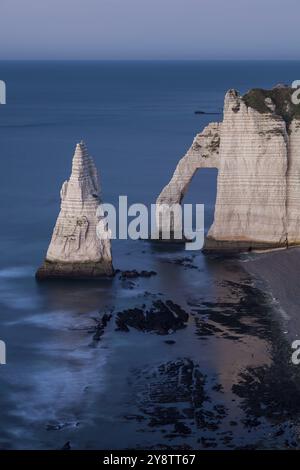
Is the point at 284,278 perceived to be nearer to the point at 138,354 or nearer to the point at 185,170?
the point at 185,170

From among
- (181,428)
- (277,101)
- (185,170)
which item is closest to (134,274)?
(185,170)

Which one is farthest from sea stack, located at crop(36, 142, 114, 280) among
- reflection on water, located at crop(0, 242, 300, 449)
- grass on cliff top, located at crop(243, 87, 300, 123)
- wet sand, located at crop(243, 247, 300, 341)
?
grass on cliff top, located at crop(243, 87, 300, 123)

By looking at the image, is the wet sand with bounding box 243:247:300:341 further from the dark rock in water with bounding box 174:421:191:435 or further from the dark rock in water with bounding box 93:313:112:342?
the dark rock in water with bounding box 174:421:191:435

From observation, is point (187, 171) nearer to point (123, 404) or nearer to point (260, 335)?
point (260, 335)

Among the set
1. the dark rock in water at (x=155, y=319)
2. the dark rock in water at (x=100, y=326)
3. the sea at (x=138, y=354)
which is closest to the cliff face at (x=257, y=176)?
the sea at (x=138, y=354)

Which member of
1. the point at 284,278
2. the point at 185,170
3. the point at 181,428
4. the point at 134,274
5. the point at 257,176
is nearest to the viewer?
the point at 181,428

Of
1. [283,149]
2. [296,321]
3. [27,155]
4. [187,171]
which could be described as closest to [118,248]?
[187,171]
